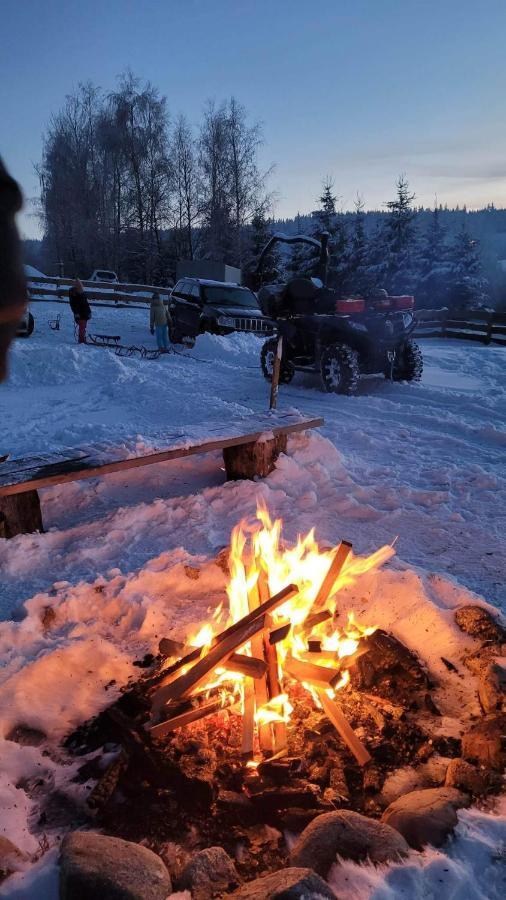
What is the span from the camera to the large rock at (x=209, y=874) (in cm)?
203

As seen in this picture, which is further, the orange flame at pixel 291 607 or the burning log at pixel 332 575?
the burning log at pixel 332 575

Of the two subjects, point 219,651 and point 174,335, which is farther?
point 174,335

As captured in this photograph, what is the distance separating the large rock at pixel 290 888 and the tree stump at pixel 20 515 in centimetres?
318

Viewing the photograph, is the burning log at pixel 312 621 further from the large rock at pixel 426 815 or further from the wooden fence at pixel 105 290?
the wooden fence at pixel 105 290

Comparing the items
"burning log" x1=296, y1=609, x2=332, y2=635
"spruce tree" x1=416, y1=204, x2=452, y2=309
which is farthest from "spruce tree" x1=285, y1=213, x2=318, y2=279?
"burning log" x1=296, y1=609, x2=332, y2=635

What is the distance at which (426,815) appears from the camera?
7.22 feet

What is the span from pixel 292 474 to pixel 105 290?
31.9 m

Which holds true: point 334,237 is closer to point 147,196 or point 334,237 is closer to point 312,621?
point 147,196

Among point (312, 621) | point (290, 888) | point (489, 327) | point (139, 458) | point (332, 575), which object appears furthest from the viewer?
point (489, 327)

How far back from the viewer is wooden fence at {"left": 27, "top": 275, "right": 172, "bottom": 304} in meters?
30.8

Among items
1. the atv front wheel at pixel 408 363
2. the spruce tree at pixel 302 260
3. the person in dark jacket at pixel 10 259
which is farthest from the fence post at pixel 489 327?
the person in dark jacket at pixel 10 259

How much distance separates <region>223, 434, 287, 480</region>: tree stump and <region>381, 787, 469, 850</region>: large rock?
357 cm

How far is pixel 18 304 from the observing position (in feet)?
3.36

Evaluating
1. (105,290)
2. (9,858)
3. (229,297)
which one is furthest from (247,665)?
(105,290)
